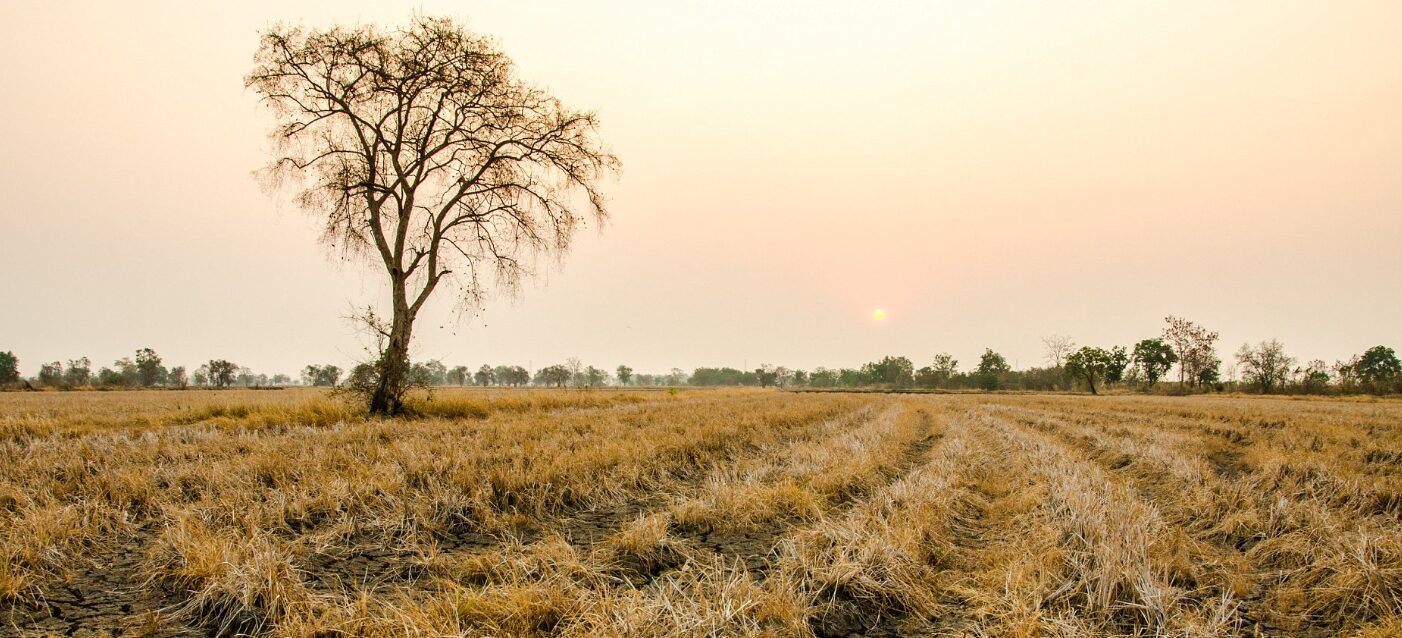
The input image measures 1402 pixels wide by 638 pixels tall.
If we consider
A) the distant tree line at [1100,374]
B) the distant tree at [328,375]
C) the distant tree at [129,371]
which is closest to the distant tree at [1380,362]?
the distant tree line at [1100,374]

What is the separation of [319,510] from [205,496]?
0.96 metres

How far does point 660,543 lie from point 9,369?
13378cm

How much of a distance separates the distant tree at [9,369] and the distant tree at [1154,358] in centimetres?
16484

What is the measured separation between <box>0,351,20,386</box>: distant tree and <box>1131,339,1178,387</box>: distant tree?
164840mm

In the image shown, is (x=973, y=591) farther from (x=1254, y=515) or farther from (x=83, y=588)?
(x=83, y=588)

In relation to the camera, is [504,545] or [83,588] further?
[504,545]

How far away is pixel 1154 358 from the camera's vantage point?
82438mm

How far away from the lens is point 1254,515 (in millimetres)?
4953

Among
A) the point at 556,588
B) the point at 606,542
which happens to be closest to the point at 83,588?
the point at 556,588

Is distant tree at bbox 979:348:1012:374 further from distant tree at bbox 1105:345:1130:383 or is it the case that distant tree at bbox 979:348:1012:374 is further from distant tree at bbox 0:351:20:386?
distant tree at bbox 0:351:20:386

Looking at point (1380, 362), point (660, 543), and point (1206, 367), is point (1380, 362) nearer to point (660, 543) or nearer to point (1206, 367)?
point (1206, 367)

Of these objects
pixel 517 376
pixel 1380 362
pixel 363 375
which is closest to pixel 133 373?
pixel 517 376

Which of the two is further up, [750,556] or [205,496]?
[205,496]

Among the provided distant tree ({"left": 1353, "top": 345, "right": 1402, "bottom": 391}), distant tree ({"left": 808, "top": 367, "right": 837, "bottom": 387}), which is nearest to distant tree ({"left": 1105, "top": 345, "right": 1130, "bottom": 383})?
distant tree ({"left": 1353, "top": 345, "right": 1402, "bottom": 391})
